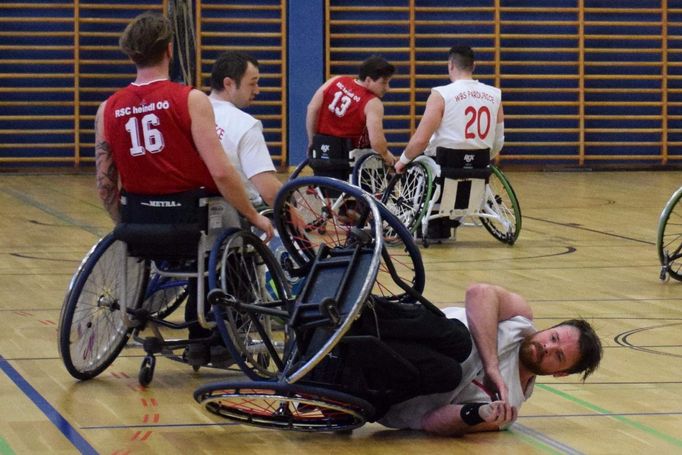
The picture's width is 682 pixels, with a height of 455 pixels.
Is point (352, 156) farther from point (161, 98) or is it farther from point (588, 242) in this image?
point (161, 98)

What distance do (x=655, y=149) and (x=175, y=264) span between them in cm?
1229

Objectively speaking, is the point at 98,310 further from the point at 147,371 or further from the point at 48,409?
the point at 48,409

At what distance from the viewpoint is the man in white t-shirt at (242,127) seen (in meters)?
4.82

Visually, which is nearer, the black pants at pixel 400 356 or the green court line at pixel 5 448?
the green court line at pixel 5 448

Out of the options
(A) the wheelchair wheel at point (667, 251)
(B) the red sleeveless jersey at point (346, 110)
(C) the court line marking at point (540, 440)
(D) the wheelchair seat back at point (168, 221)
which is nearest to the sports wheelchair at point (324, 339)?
(D) the wheelchair seat back at point (168, 221)

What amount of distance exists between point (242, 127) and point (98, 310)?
0.85 meters

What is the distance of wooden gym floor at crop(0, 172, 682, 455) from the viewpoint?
3.78 m

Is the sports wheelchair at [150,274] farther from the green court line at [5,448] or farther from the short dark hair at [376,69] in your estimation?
the short dark hair at [376,69]

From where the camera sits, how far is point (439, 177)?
8852mm

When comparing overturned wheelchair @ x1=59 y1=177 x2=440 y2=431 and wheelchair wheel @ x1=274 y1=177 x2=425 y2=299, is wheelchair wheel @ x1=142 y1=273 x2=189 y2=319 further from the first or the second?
wheelchair wheel @ x1=274 y1=177 x2=425 y2=299

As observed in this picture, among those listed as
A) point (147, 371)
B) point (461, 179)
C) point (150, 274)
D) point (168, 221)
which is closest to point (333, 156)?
point (461, 179)

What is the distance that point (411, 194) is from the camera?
354 inches

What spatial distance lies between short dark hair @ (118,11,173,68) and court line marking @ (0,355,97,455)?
112cm

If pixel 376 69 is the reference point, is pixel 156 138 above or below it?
below
